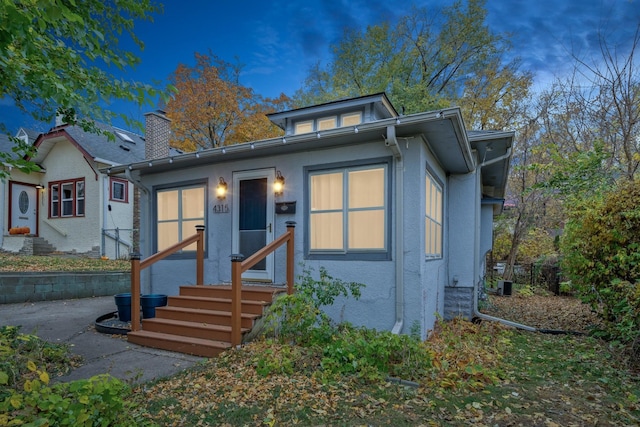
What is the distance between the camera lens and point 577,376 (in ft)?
13.1

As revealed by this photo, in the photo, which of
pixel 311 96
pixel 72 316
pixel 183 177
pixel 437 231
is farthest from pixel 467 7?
pixel 72 316

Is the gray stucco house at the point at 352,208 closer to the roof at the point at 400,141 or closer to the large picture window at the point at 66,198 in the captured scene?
the roof at the point at 400,141

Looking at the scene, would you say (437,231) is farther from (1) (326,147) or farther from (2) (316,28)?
(2) (316,28)

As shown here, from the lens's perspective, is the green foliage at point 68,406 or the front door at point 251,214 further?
the front door at point 251,214

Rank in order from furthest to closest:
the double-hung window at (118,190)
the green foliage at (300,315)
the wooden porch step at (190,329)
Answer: the double-hung window at (118,190) < the wooden porch step at (190,329) < the green foliage at (300,315)

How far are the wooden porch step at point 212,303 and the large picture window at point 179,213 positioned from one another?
135 centimetres

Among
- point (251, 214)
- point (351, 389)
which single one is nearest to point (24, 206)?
point (251, 214)

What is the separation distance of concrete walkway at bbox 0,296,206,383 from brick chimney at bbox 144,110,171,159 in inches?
233

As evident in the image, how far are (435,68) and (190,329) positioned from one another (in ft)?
55.3

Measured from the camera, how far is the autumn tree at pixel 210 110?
17.8 meters

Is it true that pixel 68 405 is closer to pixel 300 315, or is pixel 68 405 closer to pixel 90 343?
pixel 300 315

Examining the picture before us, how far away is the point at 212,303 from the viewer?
5555 millimetres

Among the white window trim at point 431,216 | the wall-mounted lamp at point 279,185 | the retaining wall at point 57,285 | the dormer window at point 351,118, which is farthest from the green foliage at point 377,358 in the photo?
the retaining wall at point 57,285

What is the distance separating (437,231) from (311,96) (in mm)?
14530
